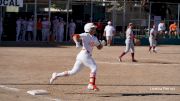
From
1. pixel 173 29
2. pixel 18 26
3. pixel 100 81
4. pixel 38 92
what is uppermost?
pixel 18 26

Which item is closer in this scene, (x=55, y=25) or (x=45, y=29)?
(x=45, y=29)

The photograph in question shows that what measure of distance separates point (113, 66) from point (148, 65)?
1.77m

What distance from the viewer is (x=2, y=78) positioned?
639 inches

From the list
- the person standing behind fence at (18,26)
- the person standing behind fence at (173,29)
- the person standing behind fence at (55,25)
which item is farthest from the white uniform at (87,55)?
the person standing behind fence at (173,29)

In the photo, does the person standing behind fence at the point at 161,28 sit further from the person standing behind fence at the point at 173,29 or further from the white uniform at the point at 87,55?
the white uniform at the point at 87,55

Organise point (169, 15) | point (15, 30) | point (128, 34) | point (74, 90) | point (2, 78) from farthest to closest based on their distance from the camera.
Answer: point (169, 15), point (15, 30), point (128, 34), point (2, 78), point (74, 90)

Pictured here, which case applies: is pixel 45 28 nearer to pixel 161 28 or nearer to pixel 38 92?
pixel 161 28

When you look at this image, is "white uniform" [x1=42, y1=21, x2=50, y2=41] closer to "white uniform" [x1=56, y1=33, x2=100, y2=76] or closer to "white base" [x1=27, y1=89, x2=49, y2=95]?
"white uniform" [x1=56, y1=33, x2=100, y2=76]

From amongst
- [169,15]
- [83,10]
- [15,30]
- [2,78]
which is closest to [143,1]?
[169,15]

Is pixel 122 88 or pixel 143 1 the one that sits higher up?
pixel 143 1

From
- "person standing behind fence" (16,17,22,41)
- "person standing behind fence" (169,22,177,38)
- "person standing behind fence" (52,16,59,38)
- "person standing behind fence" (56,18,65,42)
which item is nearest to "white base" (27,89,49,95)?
"person standing behind fence" (16,17,22,41)

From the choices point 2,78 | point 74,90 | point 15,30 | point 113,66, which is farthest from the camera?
point 15,30

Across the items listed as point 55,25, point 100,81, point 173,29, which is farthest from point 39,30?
point 100,81

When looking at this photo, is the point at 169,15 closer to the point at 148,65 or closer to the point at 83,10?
the point at 83,10
